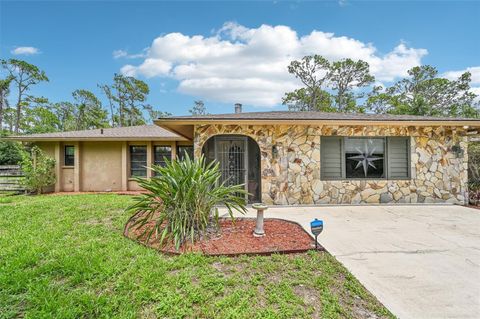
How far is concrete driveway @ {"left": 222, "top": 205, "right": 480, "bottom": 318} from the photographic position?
7.72ft

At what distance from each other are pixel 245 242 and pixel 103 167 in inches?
383

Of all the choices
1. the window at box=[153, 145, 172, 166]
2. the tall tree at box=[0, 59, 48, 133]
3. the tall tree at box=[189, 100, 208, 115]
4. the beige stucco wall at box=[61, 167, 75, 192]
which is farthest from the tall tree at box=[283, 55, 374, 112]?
the tall tree at box=[0, 59, 48, 133]

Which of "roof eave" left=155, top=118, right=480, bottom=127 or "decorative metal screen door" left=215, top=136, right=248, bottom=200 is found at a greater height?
"roof eave" left=155, top=118, right=480, bottom=127

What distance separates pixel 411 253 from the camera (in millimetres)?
3492

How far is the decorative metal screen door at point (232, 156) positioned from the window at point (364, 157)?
97.9 inches

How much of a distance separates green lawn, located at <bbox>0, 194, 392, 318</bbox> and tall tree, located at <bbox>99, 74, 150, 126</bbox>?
26628 millimetres

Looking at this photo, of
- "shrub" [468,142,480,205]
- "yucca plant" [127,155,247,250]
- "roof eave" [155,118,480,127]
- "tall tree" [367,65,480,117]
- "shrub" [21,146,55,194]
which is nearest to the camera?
"yucca plant" [127,155,247,250]

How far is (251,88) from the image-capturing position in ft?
81.1

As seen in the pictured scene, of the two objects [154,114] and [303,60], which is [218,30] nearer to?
[303,60]

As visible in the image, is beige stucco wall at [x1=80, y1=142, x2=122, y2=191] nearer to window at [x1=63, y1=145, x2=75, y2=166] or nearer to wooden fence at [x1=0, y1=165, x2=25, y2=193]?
window at [x1=63, y1=145, x2=75, y2=166]

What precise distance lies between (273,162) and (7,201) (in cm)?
950

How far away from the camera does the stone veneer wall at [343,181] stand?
6.91m

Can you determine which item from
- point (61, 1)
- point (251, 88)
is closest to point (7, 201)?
point (61, 1)

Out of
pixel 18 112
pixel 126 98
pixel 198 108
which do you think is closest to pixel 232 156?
pixel 126 98
